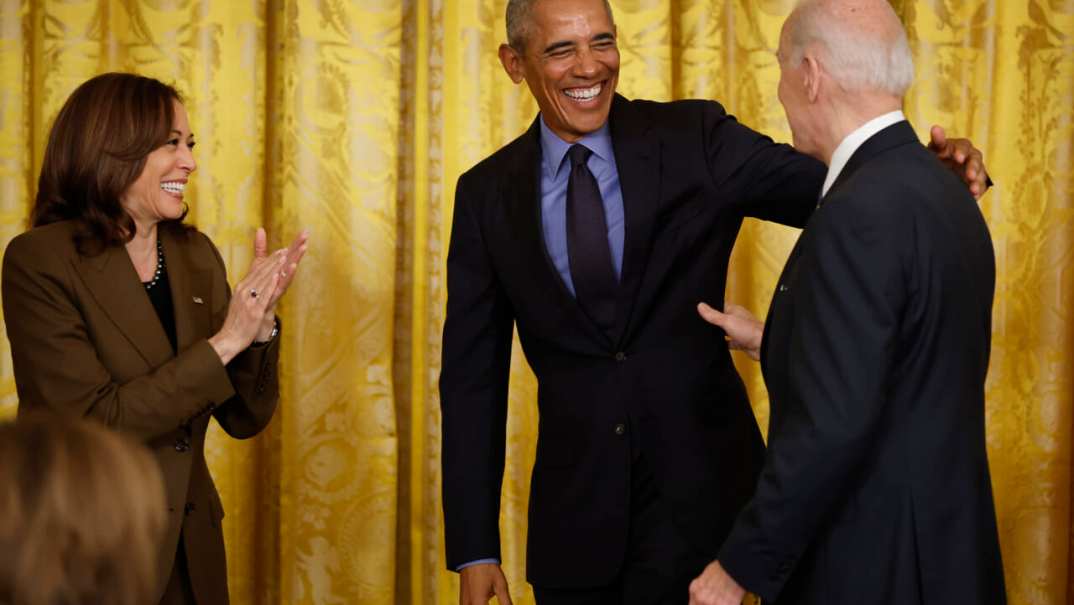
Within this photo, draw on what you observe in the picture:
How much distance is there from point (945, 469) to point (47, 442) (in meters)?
1.23

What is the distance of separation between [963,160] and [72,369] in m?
1.63

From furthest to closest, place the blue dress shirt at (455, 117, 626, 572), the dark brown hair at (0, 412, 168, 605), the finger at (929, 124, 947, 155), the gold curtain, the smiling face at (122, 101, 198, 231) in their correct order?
the gold curtain, the smiling face at (122, 101, 198, 231), the blue dress shirt at (455, 117, 626, 572), the finger at (929, 124, 947, 155), the dark brown hair at (0, 412, 168, 605)

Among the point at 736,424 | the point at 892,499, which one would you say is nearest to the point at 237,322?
the point at 736,424

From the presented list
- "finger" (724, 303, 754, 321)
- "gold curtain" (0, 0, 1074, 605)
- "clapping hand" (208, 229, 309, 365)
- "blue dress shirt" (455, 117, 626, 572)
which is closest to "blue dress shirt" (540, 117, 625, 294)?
"blue dress shirt" (455, 117, 626, 572)

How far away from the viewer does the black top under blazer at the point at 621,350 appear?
2381 millimetres

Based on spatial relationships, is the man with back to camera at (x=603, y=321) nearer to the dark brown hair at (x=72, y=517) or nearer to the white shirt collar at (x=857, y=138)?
the white shirt collar at (x=857, y=138)

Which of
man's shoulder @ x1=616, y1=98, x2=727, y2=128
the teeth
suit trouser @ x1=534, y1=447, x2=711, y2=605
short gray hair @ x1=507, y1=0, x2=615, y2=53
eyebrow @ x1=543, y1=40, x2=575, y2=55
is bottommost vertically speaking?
suit trouser @ x1=534, y1=447, x2=711, y2=605

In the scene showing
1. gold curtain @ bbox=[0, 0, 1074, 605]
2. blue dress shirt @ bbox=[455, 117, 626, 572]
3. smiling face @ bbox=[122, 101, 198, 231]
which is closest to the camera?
blue dress shirt @ bbox=[455, 117, 626, 572]

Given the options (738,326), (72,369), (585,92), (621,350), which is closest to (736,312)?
(738,326)

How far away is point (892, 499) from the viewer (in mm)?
1890

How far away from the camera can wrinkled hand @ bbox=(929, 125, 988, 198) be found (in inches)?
88.7

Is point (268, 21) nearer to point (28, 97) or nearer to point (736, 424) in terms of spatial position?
point (28, 97)

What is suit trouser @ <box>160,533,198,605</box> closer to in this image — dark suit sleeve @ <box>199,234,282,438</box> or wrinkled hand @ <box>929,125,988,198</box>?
dark suit sleeve @ <box>199,234,282,438</box>

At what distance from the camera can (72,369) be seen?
7.92 feet
